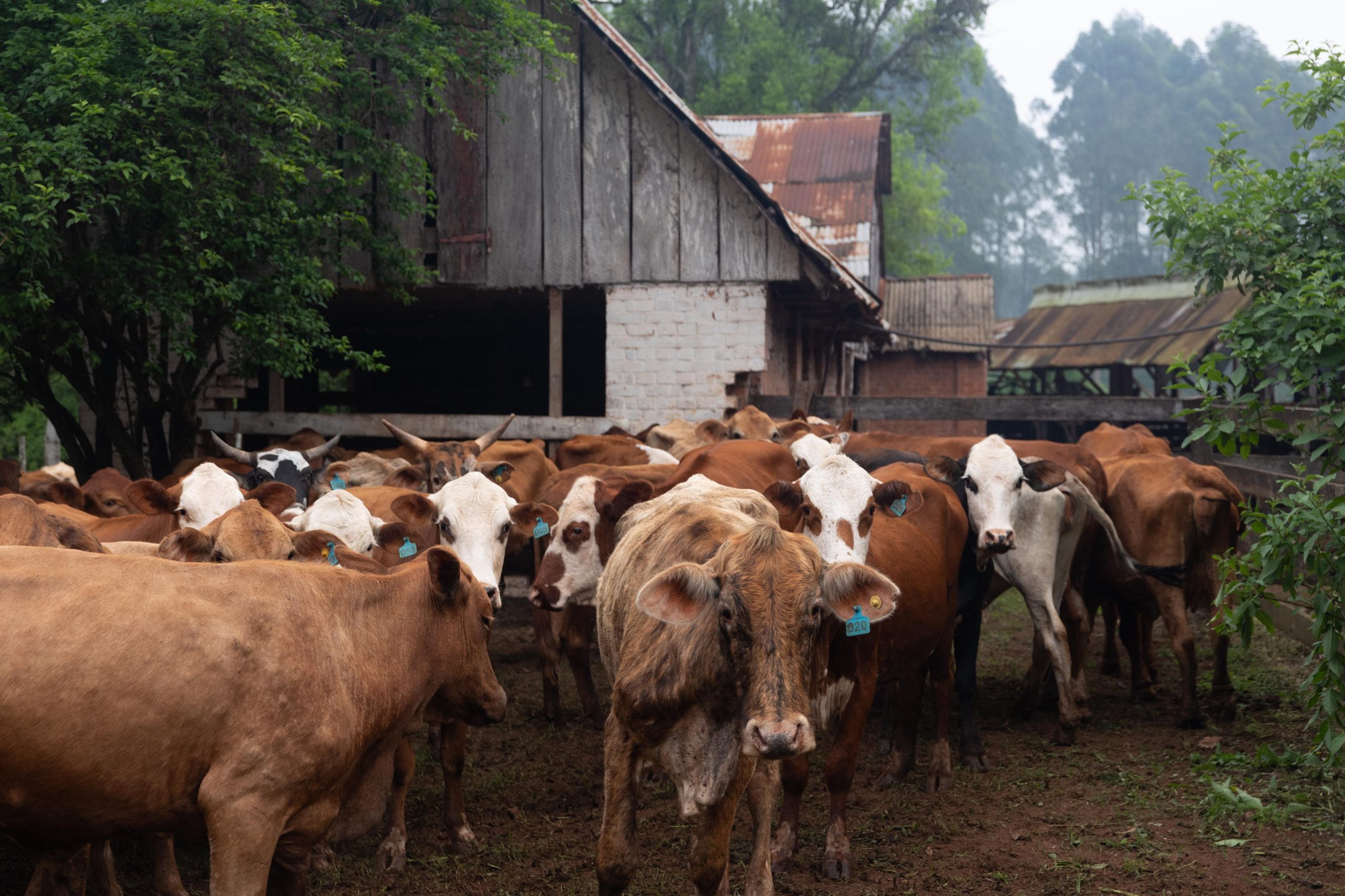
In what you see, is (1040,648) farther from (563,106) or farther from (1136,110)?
(1136,110)

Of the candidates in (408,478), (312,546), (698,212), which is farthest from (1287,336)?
(698,212)

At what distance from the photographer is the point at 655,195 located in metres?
12.4

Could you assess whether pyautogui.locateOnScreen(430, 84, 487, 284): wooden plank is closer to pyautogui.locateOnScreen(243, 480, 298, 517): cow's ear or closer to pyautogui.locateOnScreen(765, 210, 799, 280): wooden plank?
pyautogui.locateOnScreen(765, 210, 799, 280): wooden plank

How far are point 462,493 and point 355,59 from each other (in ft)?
26.5

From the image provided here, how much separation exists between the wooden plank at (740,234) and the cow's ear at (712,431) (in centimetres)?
183

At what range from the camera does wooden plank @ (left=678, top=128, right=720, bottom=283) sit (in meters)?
12.2

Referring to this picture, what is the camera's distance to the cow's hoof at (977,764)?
632 centimetres

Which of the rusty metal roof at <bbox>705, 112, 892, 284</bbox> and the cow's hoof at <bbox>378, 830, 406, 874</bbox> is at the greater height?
the rusty metal roof at <bbox>705, 112, 892, 284</bbox>

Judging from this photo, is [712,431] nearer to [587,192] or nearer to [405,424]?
[587,192]

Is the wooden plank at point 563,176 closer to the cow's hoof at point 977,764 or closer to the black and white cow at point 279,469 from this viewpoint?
the black and white cow at point 279,469

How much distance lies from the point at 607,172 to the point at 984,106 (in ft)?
272

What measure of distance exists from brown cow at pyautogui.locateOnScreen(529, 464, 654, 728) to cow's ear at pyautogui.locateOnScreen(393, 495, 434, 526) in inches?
29.6

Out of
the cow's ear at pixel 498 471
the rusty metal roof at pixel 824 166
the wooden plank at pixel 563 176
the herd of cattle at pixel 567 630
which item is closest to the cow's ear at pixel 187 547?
the herd of cattle at pixel 567 630

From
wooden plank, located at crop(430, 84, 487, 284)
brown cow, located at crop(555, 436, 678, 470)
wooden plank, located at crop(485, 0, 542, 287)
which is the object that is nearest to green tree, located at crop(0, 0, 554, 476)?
wooden plank, located at crop(430, 84, 487, 284)
